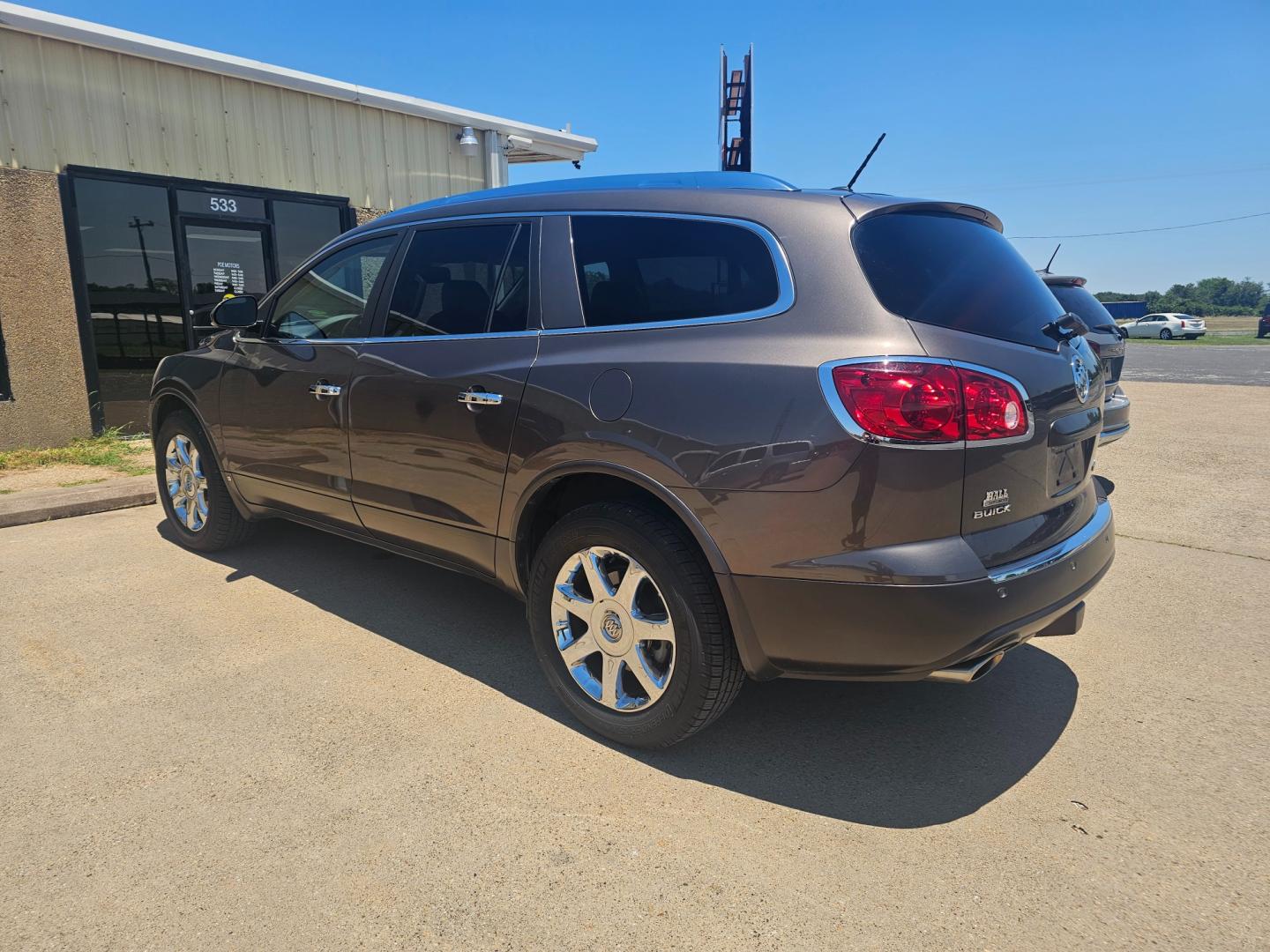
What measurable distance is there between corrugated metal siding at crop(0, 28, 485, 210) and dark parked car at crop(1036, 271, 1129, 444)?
758cm

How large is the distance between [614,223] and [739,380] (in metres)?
0.90

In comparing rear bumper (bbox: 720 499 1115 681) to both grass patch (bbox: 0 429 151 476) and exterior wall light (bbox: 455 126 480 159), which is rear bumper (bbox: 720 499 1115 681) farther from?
exterior wall light (bbox: 455 126 480 159)

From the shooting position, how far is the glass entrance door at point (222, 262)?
8.94m

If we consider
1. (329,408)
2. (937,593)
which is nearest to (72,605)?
(329,408)

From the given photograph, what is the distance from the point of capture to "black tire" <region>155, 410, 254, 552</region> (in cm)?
475

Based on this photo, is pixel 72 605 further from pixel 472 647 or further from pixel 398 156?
pixel 398 156

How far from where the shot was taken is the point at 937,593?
2.22 m

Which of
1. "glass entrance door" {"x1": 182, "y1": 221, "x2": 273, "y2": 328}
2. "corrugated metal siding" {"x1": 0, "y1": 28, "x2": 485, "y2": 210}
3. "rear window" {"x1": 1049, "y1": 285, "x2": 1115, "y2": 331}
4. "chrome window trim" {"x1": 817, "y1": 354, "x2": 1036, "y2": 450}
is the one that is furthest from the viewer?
"glass entrance door" {"x1": 182, "y1": 221, "x2": 273, "y2": 328}

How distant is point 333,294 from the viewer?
4039mm

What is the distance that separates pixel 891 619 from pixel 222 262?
911cm

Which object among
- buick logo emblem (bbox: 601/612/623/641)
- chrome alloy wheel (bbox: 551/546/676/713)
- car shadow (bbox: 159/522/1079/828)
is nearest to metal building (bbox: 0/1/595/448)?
car shadow (bbox: 159/522/1079/828)

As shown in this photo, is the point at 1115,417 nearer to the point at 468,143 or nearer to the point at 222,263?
the point at 468,143

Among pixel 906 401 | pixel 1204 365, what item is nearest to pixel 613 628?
pixel 906 401

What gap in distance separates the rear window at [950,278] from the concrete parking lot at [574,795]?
55.8 inches
